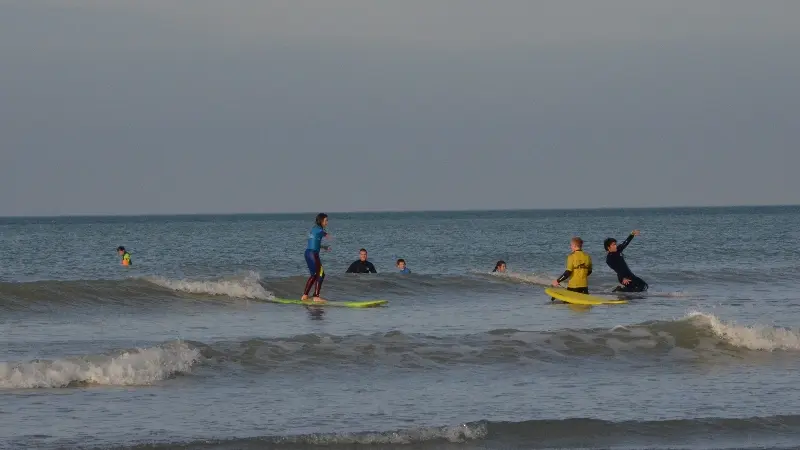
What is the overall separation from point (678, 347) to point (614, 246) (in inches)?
341

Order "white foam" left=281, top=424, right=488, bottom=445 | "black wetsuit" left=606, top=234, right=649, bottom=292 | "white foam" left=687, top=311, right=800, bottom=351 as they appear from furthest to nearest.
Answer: "black wetsuit" left=606, top=234, right=649, bottom=292 → "white foam" left=687, top=311, right=800, bottom=351 → "white foam" left=281, top=424, right=488, bottom=445

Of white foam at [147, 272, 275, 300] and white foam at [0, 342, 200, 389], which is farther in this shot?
white foam at [147, 272, 275, 300]

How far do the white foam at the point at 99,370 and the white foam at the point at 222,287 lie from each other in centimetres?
1181

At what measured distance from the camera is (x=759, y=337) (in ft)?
57.6

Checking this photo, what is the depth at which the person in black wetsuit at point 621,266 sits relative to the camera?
85.3 ft

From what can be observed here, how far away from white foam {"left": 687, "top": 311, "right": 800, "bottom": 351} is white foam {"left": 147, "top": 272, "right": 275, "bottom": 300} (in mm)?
12474

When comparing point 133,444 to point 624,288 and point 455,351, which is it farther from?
point 624,288

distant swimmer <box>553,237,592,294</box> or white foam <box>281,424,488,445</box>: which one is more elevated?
distant swimmer <box>553,237,592,294</box>

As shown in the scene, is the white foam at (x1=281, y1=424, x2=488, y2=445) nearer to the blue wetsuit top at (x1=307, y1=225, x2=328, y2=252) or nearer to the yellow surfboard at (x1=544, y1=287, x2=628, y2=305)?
the blue wetsuit top at (x1=307, y1=225, x2=328, y2=252)

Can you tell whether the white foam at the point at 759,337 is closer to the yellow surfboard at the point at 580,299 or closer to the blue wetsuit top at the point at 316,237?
the yellow surfboard at the point at 580,299

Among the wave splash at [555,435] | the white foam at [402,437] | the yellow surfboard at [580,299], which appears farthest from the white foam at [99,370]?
the yellow surfboard at [580,299]

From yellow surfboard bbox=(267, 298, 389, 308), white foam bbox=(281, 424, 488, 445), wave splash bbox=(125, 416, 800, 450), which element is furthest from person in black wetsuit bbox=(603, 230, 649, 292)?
white foam bbox=(281, 424, 488, 445)

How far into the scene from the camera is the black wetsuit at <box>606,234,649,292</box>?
86.2ft

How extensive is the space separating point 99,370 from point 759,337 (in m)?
9.96
